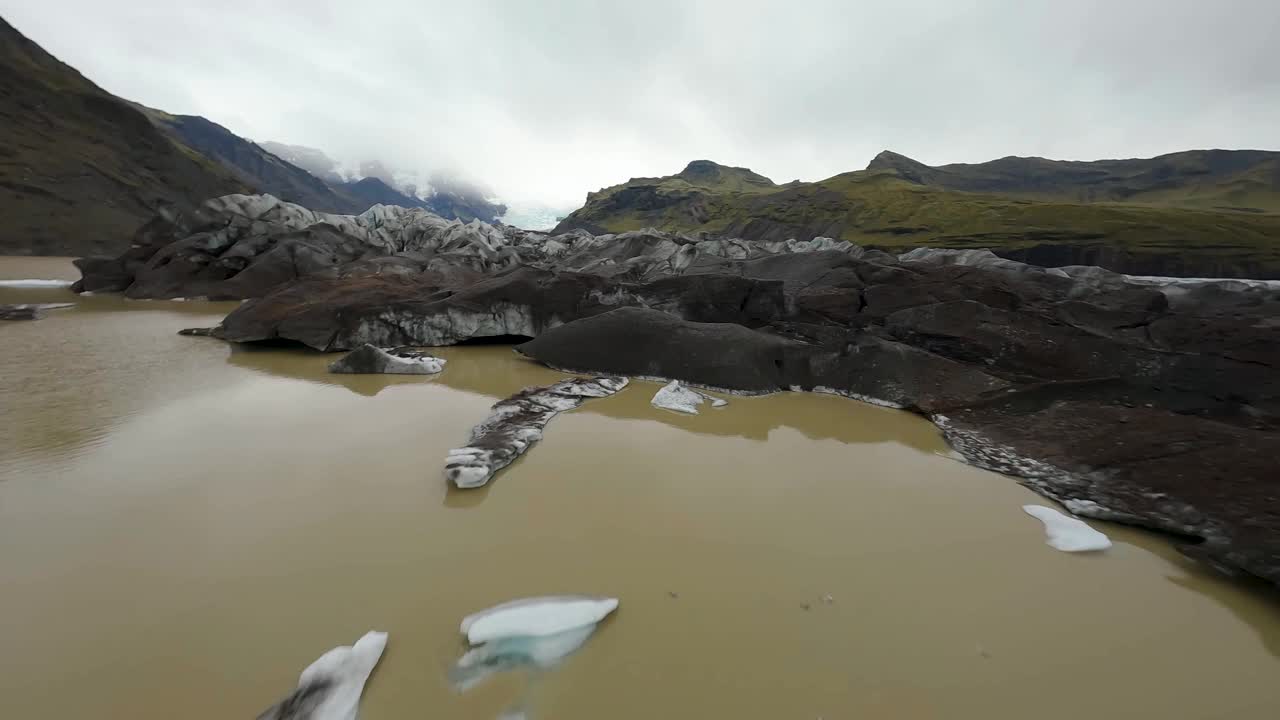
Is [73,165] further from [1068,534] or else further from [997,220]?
[997,220]

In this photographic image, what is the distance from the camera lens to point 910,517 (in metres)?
3.69

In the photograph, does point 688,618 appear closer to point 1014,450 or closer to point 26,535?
point 26,535

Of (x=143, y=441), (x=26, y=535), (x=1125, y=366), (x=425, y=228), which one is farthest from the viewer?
(x=425, y=228)

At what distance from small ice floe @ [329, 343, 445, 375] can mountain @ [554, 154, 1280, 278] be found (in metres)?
48.8

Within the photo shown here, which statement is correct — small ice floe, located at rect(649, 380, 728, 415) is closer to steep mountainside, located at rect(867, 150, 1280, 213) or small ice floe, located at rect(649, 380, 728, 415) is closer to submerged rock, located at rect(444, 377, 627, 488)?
submerged rock, located at rect(444, 377, 627, 488)

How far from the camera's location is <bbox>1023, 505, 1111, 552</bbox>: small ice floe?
3381mm

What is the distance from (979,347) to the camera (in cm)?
802

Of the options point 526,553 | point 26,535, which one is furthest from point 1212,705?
point 26,535

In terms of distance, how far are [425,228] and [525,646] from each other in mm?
30597

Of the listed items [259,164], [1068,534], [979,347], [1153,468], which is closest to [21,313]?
[1068,534]

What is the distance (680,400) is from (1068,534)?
12.7 ft

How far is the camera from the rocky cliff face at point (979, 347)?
400 cm

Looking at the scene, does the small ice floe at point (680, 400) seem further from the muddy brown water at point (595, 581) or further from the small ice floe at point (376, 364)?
the small ice floe at point (376, 364)

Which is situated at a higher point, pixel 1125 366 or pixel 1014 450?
pixel 1125 366
